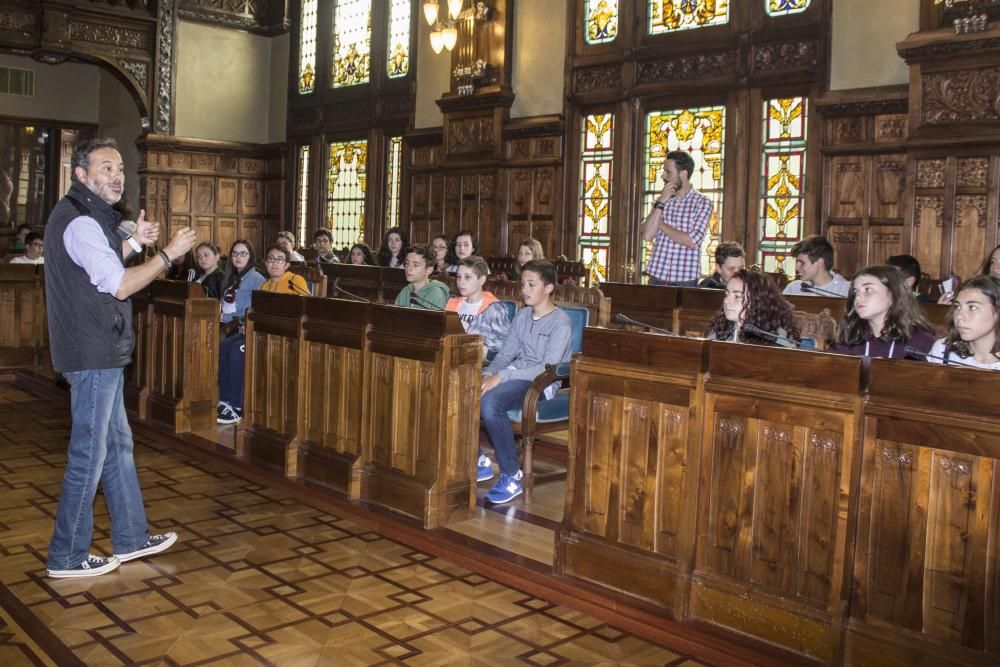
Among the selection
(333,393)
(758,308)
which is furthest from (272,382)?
(758,308)

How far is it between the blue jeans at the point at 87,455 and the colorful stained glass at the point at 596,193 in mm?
6491

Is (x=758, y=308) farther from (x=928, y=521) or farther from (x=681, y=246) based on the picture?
(x=681, y=246)

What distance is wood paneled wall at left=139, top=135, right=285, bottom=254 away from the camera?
14.0 m

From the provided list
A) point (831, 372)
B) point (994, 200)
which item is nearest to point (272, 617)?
point (831, 372)

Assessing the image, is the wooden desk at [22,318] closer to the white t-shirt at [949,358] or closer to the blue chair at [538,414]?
the blue chair at [538,414]

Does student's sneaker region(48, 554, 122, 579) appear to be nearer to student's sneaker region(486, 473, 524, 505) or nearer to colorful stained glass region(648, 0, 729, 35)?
student's sneaker region(486, 473, 524, 505)

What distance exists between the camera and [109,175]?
3715 millimetres

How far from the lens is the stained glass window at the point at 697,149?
8.84 meters

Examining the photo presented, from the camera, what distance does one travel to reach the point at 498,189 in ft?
35.4

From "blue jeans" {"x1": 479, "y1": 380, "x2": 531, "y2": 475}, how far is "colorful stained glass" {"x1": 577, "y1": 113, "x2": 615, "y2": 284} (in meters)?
5.06

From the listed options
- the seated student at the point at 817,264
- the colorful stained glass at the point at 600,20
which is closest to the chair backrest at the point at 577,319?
the seated student at the point at 817,264

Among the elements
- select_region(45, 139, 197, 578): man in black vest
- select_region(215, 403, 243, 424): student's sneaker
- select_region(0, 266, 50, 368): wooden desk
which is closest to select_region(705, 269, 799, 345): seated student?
select_region(45, 139, 197, 578): man in black vest

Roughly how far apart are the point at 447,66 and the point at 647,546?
30.3 ft

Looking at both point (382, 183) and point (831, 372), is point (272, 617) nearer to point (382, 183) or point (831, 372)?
point (831, 372)
